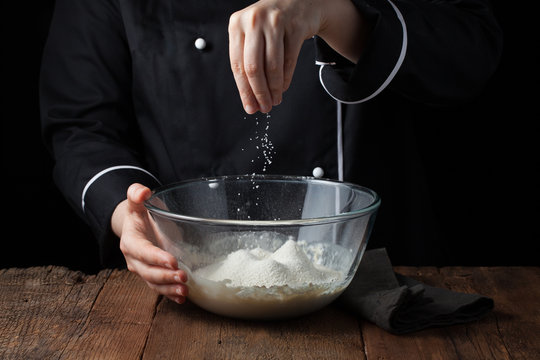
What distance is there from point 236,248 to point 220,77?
55 cm

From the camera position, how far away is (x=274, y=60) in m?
0.75

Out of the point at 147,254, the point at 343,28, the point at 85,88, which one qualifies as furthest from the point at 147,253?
the point at 85,88

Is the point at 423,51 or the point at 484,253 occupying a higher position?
the point at 423,51

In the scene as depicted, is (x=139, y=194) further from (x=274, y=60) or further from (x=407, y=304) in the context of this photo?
(x=407, y=304)

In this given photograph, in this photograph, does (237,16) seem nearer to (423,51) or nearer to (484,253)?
(423,51)

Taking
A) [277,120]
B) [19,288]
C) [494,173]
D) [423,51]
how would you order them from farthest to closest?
1. [494,173]
2. [277,120]
3. [423,51]
4. [19,288]

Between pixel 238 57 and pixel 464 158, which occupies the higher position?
pixel 238 57

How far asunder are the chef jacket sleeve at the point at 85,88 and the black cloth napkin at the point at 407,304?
63 cm

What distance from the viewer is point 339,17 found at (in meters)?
0.91

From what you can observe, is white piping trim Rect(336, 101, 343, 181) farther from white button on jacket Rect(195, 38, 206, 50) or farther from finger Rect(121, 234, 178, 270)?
finger Rect(121, 234, 178, 270)

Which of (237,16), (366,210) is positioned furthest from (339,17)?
(366,210)

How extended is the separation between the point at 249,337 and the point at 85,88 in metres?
0.86

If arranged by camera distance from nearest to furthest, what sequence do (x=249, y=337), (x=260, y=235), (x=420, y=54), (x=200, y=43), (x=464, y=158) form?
(x=249, y=337) → (x=260, y=235) → (x=420, y=54) → (x=200, y=43) → (x=464, y=158)

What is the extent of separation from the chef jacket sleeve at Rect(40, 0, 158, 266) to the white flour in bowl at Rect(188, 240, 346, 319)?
1.80 ft
